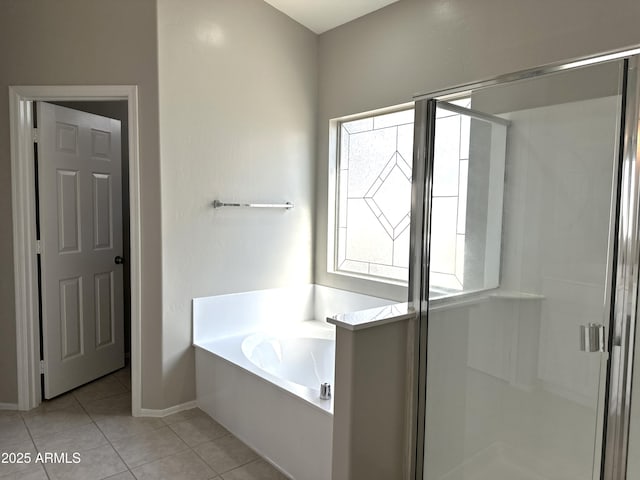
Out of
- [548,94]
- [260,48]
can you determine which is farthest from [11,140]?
[548,94]

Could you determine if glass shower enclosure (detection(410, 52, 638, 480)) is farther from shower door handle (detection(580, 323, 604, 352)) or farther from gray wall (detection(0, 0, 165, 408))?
gray wall (detection(0, 0, 165, 408))

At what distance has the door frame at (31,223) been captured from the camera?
267cm

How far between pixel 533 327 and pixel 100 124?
3.06 metres

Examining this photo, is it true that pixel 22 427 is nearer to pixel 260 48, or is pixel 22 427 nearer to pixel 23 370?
pixel 23 370

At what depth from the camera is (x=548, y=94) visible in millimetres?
1576

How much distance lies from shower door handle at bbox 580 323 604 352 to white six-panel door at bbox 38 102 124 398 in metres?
2.91

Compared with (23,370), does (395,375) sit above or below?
above

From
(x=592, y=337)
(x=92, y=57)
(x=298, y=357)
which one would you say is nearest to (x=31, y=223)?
(x=92, y=57)

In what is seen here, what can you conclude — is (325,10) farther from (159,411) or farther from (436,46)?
(159,411)

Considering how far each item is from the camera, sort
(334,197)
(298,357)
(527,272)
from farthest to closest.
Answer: (334,197) < (298,357) < (527,272)

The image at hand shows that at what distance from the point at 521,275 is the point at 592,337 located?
11.9 inches

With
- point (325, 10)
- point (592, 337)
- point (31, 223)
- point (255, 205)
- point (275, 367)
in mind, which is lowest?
point (275, 367)

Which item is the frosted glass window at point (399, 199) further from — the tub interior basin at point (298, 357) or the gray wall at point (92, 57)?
the gray wall at point (92, 57)

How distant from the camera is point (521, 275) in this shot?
1697mm
